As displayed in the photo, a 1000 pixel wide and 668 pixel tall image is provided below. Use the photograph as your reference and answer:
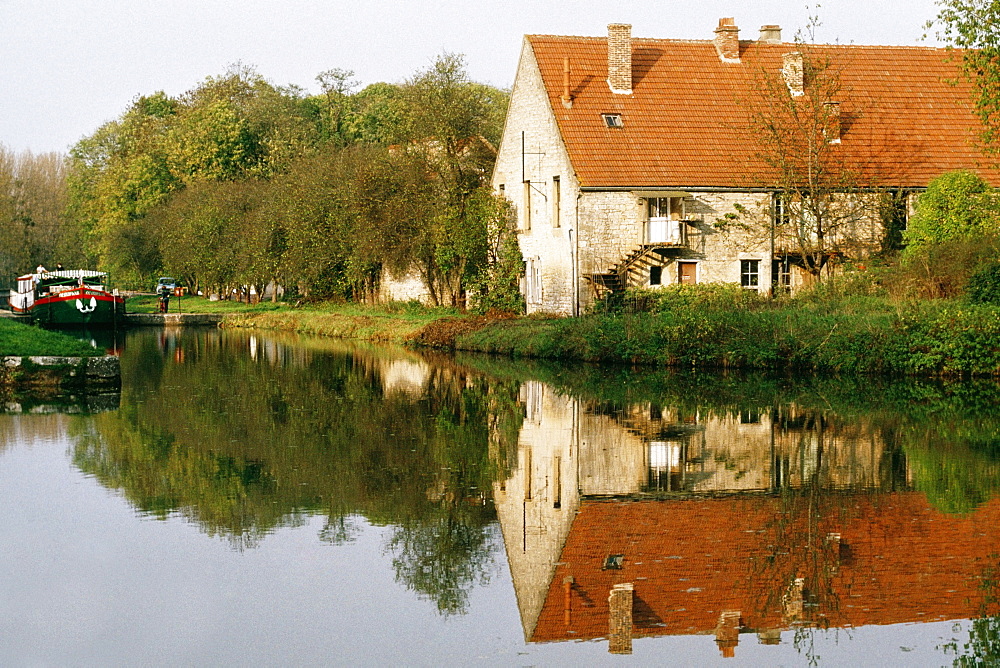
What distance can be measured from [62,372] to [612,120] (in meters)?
20.2

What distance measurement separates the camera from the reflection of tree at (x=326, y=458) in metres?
11.0

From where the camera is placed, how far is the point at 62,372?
2328cm

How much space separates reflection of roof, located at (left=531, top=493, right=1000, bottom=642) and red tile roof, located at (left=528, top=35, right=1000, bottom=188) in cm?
2545

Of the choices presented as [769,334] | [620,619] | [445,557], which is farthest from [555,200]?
[620,619]

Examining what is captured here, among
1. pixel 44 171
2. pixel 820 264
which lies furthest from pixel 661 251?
pixel 44 171

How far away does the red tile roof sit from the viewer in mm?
37156

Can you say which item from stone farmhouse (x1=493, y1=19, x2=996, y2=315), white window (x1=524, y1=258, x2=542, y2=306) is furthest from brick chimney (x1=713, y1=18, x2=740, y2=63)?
white window (x1=524, y1=258, x2=542, y2=306)

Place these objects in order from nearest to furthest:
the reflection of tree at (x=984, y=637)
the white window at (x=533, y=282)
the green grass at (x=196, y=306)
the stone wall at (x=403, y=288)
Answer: the reflection of tree at (x=984, y=637), the white window at (x=533, y=282), the stone wall at (x=403, y=288), the green grass at (x=196, y=306)

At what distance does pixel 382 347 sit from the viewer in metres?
38.7

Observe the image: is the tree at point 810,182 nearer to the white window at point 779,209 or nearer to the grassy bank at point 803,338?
the white window at point 779,209

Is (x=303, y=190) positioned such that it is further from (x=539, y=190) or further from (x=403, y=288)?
(x=539, y=190)

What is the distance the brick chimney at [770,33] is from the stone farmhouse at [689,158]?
1.20 metres

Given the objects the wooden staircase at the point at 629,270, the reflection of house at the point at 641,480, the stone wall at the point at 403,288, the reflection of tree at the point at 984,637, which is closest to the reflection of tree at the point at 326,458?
the reflection of house at the point at 641,480

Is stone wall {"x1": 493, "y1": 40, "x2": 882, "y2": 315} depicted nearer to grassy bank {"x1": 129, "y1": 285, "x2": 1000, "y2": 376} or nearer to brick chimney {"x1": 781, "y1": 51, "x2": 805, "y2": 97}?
grassy bank {"x1": 129, "y1": 285, "x2": 1000, "y2": 376}
